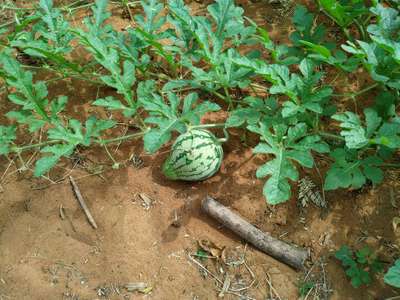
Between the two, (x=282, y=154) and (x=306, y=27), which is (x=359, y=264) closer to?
(x=282, y=154)

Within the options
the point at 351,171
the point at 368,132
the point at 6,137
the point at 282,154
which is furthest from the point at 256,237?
the point at 6,137

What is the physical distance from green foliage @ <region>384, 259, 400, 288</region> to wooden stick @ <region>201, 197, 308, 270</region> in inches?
18.7

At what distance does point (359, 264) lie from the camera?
9.24 ft

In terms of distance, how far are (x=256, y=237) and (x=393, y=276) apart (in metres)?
0.78

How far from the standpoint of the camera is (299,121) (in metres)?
3.05

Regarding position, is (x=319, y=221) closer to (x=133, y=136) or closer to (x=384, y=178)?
(x=384, y=178)

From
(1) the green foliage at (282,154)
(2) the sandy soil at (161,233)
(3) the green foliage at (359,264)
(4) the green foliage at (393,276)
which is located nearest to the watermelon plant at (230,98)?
(1) the green foliage at (282,154)

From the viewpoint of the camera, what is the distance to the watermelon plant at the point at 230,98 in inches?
110

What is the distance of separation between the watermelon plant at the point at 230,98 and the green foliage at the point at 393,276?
19.5 inches

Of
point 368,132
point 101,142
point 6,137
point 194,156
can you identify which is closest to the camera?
point 368,132

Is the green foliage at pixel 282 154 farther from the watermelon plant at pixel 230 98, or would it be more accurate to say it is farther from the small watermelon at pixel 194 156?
the small watermelon at pixel 194 156

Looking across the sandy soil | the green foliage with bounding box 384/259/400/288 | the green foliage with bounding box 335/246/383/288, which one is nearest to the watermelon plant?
the sandy soil

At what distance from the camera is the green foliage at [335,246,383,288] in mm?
2758

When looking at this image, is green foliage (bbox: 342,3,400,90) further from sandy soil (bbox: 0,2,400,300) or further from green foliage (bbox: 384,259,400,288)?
green foliage (bbox: 384,259,400,288)
